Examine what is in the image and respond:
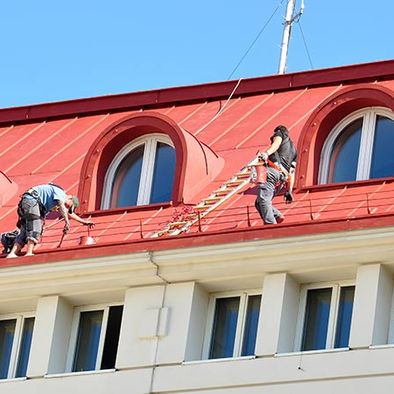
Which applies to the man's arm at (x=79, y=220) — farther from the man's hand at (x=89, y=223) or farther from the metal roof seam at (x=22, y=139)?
the metal roof seam at (x=22, y=139)

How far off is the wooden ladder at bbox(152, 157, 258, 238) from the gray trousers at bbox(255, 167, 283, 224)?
0.71 meters

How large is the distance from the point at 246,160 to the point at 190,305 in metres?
3.78

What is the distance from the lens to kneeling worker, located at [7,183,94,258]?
→ 3434 cm

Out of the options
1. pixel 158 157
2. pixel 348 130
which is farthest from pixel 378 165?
pixel 158 157

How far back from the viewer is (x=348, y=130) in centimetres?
3566

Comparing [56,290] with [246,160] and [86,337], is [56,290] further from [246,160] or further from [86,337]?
[246,160]

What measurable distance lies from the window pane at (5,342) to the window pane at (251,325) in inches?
144

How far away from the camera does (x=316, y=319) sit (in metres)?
Result: 32.4

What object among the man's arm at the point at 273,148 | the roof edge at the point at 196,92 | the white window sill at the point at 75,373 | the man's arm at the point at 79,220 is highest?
the roof edge at the point at 196,92

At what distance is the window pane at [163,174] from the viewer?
36125 mm

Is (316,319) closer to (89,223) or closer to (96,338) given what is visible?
(96,338)

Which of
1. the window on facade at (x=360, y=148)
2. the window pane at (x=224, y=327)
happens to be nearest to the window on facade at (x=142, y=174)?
the window on facade at (x=360, y=148)

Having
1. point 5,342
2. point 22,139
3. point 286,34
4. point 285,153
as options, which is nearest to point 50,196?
point 5,342

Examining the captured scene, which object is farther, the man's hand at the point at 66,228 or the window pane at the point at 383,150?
the window pane at the point at 383,150
